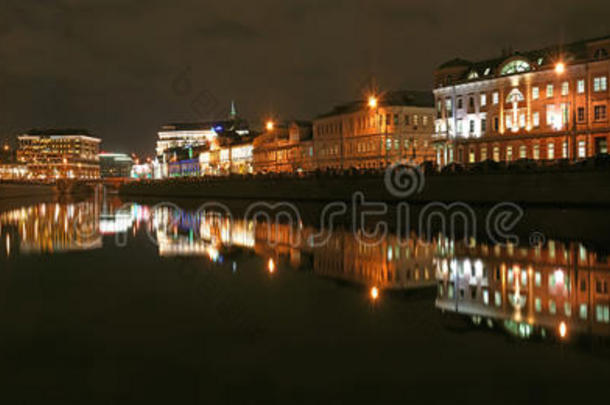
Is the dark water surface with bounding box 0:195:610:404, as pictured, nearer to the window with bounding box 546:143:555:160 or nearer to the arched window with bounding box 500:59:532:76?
the window with bounding box 546:143:555:160

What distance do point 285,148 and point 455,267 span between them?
99349 millimetres

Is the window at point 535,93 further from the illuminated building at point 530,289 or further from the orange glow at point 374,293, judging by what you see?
the orange glow at point 374,293

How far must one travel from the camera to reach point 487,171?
48.5 metres

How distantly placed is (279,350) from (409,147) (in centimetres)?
7869

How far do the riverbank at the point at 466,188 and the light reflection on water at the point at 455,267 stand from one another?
699 inches

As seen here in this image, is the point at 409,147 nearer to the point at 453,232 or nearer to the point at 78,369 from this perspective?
the point at 453,232

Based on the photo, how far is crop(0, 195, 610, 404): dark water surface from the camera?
8.98m

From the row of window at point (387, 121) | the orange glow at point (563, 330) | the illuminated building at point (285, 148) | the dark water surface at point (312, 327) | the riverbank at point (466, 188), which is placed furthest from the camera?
the illuminated building at point (285, 148)

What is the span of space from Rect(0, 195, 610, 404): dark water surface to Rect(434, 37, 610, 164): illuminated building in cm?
4133

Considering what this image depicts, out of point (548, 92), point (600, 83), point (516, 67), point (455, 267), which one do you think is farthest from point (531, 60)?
point (455, 267)

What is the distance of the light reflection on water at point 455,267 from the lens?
13.0 metres

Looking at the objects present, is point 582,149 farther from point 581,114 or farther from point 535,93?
point 535,93

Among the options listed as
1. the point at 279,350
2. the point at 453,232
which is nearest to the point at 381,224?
the point at 453,232

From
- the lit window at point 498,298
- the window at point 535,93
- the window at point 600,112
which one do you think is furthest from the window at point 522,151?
the lit window at point 498,298
